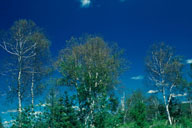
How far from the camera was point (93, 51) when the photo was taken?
20125 millimetres

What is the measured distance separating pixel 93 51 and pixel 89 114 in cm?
1118

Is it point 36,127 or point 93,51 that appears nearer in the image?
point 36,127

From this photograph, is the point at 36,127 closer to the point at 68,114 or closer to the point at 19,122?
the point at 19,122

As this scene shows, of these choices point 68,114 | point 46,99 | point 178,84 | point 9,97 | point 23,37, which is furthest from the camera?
point 178,84

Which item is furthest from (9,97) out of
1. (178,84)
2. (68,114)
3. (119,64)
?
(178,84)

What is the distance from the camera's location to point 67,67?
12.6 m

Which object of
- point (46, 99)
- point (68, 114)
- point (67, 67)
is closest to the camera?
point (46, 99)

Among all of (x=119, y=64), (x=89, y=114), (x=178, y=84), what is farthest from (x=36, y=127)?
(x=178, y=84)

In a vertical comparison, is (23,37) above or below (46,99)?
above

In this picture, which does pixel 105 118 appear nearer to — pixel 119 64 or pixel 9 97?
pixel 9 97

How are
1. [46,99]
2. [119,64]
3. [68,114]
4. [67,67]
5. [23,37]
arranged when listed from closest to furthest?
[46,99] → [68,114] → [67,67] → [23,37] → [119,64]

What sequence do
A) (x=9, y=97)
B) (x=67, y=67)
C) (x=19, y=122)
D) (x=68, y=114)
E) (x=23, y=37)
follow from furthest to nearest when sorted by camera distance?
(x=23, y=37), (x=9, y=97), (x=67, y=67), (x=68, y=114), (x=19, y=122)

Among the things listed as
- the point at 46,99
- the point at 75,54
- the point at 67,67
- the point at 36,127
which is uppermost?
the point at 75,54

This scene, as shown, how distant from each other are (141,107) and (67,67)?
1382 centimetres
